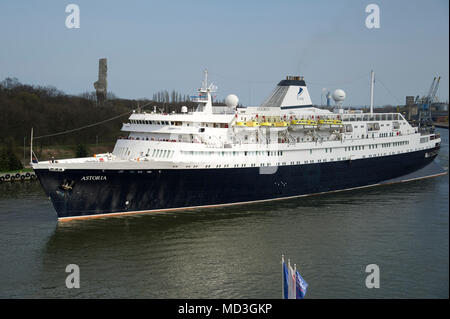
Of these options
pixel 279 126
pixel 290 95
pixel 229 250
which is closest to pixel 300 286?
pixel 229 250

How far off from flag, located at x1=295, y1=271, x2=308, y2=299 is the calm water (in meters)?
4.35

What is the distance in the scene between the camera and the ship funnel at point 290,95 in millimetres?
39969

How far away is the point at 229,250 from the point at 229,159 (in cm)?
928

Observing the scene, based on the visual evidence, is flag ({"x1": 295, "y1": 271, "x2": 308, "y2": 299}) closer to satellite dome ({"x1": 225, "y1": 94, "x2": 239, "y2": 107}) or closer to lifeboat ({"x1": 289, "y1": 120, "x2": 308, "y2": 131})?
lifeboat ({"x1": 289, "y1": 120, "x2": 308, "y2": 131})

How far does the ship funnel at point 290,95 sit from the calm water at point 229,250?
8899 mm

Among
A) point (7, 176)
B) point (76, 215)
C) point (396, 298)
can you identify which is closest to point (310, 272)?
point (396, 298)

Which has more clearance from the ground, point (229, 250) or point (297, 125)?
point (297, 125)

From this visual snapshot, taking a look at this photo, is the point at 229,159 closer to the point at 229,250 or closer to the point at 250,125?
the point at 250,125

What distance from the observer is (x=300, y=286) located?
1473 centimetres

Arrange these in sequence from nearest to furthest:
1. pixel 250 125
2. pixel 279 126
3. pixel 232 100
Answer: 1. pixel 250 125
2. pixel 279 126
3. pixel 232 100

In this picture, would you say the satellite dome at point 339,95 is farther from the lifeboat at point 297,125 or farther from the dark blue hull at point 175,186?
the lifeboat at point 297,125

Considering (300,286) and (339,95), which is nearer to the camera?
(300,286)

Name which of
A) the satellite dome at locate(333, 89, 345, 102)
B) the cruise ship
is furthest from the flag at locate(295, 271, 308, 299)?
the satellite dome at locate(333, 89, 345, 102)

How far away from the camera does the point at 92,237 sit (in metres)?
27.1
